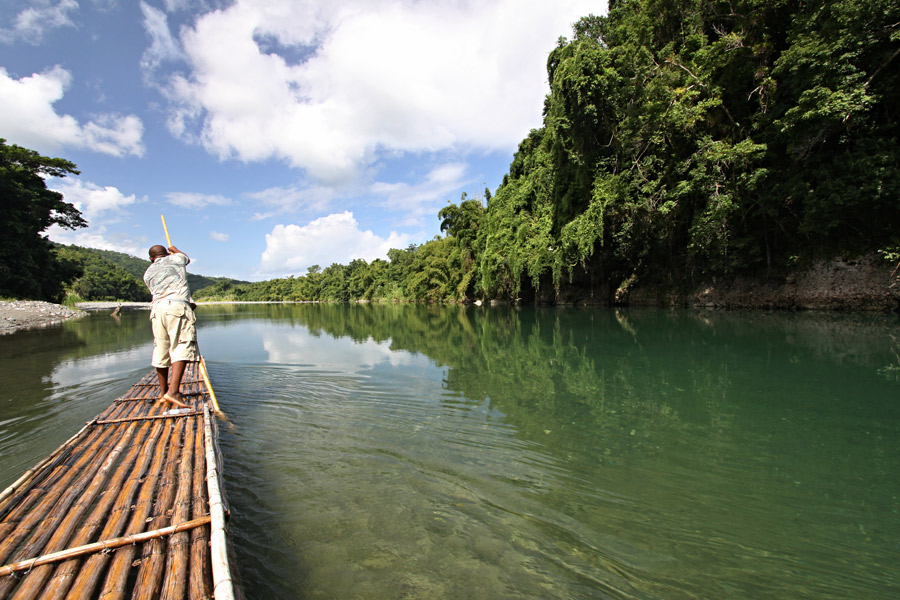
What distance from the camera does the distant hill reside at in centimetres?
6994

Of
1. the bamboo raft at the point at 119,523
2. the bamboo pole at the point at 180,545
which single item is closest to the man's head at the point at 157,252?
the bamboo raft at the point at 119,523

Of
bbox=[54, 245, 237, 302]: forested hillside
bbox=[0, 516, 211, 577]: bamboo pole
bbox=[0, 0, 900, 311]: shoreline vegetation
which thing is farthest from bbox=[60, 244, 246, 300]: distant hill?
bbox=[0, 0, 900, 311]: shoreline vegetation

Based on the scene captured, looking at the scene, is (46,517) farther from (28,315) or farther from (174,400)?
(28,315)

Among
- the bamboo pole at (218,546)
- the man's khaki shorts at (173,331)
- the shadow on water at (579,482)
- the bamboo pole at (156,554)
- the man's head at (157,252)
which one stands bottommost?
the shadow on water at (579,482)

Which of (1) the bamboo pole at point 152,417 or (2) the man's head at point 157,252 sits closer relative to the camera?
(1) the bamboo pole at point 152,417

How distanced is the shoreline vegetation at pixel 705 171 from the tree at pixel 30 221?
0.47 feet

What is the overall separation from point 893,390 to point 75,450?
967 centimetres

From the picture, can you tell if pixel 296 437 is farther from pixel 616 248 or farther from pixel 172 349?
pixel 616 248

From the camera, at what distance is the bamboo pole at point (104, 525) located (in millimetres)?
1532

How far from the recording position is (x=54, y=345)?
12.6 metres

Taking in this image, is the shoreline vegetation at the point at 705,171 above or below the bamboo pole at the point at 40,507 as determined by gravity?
above

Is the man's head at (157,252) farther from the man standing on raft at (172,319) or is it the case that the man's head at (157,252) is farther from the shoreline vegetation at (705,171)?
the shoreline vegetation at (705,171)

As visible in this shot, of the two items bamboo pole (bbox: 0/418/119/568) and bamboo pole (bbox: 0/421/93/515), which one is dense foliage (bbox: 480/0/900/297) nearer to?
bamboo pole (bbox: 0/418/119/568)

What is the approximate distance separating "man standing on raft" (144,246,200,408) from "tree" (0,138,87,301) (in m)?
33.8
